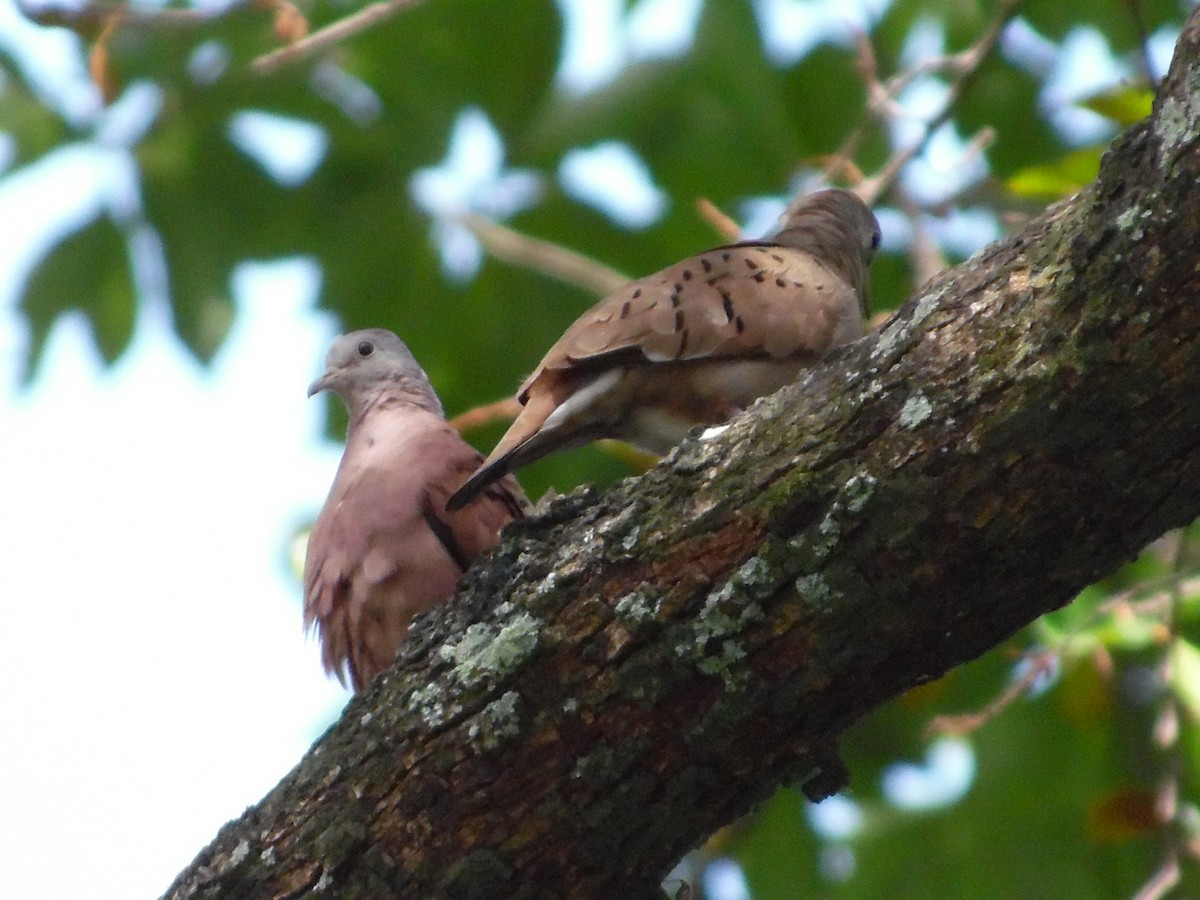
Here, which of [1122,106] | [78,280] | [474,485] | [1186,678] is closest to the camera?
[474,485]

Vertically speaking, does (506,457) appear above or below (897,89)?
below

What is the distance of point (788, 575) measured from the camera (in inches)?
91.8

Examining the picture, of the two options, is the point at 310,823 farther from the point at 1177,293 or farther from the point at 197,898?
the point at 1177,293

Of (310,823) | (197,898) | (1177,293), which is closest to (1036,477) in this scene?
(1177,293)

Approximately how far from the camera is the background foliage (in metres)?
4.98

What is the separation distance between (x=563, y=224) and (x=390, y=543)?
82.3 inches

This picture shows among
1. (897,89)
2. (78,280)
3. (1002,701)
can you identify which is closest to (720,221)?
(897,89)

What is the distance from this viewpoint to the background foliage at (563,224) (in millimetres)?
4977

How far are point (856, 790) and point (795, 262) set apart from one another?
2.06 metres

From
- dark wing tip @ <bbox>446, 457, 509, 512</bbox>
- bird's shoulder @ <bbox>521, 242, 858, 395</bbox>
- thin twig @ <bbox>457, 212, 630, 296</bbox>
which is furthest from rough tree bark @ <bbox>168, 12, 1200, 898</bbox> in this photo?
thin twig @ <bbox>457, 212, 630, 296</bbox>

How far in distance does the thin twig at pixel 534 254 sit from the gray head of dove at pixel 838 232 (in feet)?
2.10

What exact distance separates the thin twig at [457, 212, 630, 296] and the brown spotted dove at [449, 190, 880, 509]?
113 centimetres

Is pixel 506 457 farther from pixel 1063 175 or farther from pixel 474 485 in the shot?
pixel 1063 175

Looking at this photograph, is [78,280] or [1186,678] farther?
[78,280]
